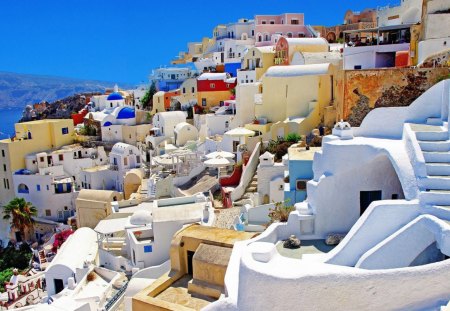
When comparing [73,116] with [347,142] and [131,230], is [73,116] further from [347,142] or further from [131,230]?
[347,142]

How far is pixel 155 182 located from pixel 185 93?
1986cm

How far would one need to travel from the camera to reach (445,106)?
11.2m

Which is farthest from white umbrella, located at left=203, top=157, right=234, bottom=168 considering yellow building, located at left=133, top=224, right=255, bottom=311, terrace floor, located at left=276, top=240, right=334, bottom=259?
terrace floor, located at left=276, top=240, right=334, bottom=259

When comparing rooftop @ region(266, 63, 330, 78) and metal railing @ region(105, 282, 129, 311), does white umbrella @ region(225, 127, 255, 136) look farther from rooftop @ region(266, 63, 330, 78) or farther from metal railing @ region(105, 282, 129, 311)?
metal railing @ region(105, 282, 129, 311)

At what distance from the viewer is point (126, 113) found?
45094 mm

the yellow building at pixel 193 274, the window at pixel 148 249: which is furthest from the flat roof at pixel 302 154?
the window at pixel 148 249

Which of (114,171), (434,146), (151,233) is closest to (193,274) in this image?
(151,233)

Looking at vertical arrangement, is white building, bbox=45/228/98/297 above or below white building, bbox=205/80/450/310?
below

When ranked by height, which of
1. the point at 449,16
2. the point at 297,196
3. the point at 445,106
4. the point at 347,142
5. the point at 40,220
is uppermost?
the point at 449,16

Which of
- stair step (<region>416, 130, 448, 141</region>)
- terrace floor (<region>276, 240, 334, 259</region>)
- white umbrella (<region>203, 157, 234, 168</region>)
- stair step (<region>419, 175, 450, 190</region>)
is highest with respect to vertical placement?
stair step (<region>416, 130, 448, 141</region>)

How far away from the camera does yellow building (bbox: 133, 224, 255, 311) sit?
12.3m

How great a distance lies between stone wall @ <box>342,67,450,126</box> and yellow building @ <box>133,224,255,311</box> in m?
9.18

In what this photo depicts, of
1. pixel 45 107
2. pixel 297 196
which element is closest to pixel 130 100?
pixel 45 107

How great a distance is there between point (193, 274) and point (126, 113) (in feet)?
112
